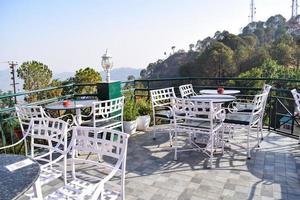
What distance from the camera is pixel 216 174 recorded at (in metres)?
3.16

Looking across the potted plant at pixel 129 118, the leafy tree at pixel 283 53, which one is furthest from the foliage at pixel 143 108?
the leafy tree at pixel 283 53

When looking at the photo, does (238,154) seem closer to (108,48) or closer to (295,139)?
(295,139)

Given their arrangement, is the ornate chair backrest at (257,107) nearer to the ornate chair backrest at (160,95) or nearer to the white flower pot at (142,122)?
the ornate chair backrest at (160,95)

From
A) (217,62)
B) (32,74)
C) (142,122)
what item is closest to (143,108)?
(142,122)

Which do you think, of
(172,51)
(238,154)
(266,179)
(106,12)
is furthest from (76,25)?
(172,51)

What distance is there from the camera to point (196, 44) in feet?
129

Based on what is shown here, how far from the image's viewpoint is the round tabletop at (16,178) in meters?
1.22

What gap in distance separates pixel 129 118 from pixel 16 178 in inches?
139

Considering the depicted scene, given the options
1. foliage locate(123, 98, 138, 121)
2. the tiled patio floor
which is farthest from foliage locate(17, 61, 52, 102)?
the tiled patio floor

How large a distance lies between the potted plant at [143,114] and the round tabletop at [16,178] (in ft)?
11.7

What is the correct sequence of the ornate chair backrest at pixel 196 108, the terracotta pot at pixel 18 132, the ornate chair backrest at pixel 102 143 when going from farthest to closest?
the terracotta pot at pixel 18 132 → the ornate chair backrest at pixel 196 108 → the ornate chair backrest at pixel 102 143

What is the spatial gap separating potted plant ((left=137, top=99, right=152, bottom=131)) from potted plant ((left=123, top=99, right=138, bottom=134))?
0.21 m

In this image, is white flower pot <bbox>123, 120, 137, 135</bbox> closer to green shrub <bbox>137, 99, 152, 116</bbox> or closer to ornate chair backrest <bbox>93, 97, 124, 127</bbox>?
green shrub <bbox>137, 99, 152, 116</bbox>

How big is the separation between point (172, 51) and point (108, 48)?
4224cm
